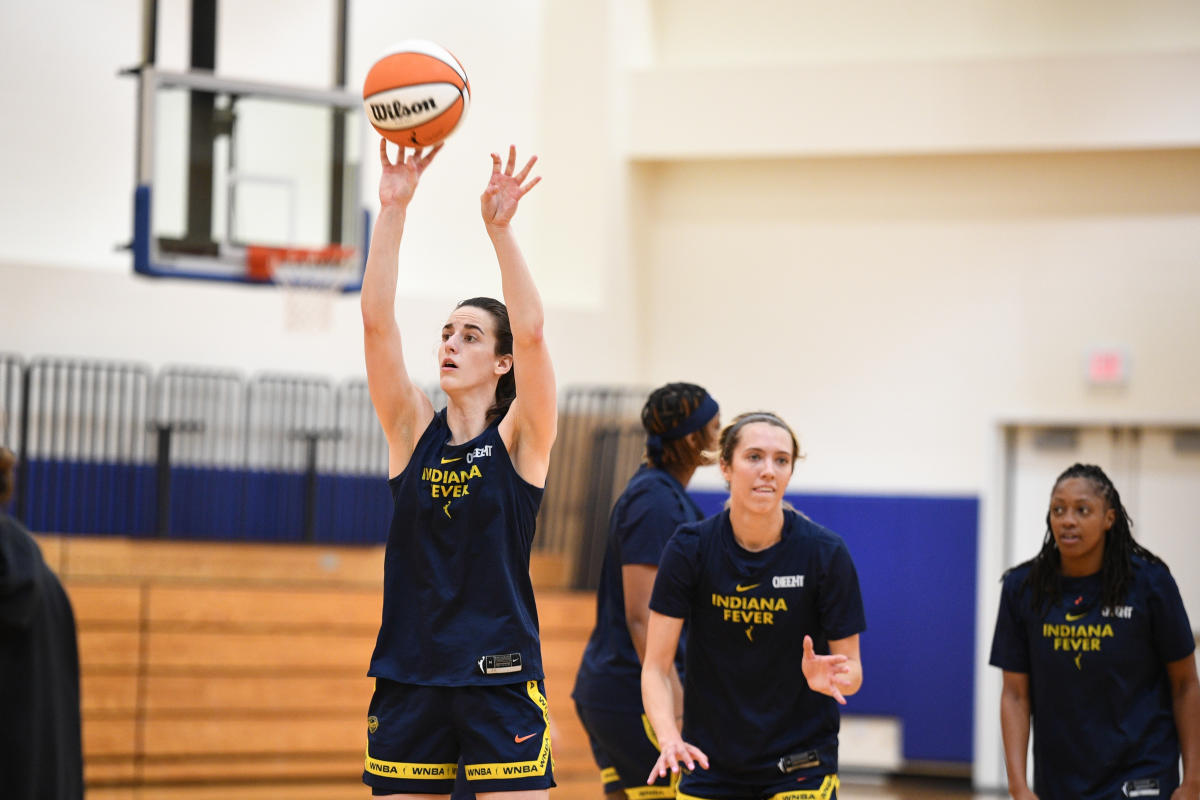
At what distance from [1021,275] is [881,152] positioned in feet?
4.73

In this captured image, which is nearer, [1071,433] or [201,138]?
[201,138]

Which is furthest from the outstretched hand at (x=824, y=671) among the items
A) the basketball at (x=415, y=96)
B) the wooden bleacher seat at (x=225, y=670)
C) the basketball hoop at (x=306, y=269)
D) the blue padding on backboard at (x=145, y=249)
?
the wooden bleacher seat at (x=225, y=670)

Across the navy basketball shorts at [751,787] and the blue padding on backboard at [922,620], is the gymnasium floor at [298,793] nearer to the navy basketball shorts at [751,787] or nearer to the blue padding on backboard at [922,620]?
the blue padding on backboard at [922,620]

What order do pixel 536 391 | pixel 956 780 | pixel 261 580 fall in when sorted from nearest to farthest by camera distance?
pixel 536 391
pixel 261 580
pixel 956 780

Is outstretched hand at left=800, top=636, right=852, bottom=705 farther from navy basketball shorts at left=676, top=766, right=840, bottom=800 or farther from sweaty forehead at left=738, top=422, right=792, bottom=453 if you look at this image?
sweaty forehead at left=738, top=422, right=792, bottom=453

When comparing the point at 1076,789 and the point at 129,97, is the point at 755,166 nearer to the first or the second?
the point at 129,97

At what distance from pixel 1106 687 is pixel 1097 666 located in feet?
0.21

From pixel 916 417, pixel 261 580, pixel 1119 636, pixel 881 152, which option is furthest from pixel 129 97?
pixel 1119 636

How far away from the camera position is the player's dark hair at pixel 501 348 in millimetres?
3439

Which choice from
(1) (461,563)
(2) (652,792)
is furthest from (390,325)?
(2) (652,792)

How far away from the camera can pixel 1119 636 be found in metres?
3.99

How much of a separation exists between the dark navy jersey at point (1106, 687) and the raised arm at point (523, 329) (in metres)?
1.80

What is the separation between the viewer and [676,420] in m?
4.29

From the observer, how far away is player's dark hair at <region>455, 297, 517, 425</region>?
3.44 m
